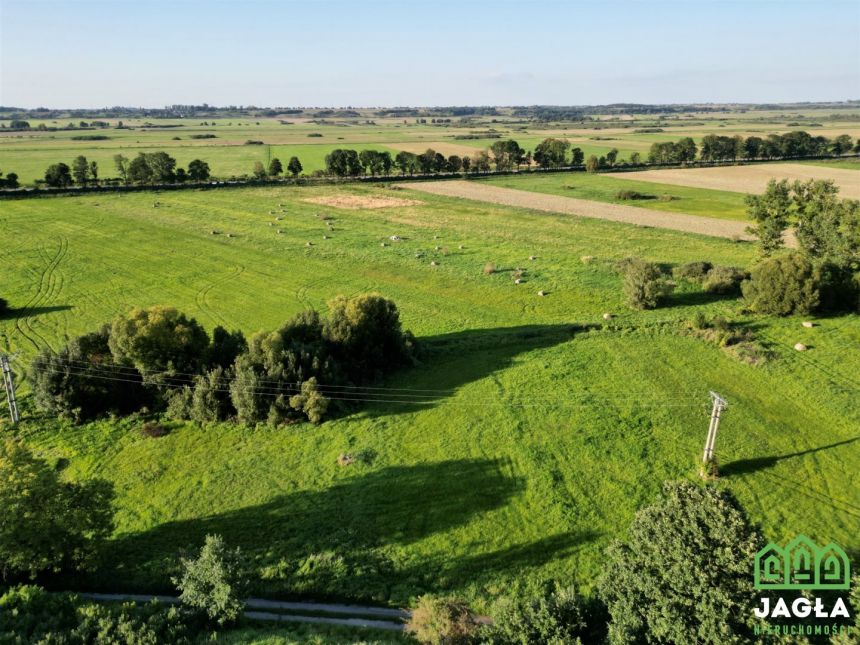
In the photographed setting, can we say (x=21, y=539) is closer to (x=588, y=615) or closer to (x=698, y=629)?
(x=588, y=615)

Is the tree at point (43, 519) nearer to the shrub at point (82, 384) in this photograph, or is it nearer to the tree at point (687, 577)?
the shrub at point (82, 384)

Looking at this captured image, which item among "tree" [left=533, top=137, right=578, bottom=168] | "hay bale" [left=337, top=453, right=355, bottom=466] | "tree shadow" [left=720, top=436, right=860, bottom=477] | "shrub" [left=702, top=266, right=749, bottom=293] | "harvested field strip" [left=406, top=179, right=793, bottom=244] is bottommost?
"hay bale" [left=337, top=453, right=355, bottom=466]

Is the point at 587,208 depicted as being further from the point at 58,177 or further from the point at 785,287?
the point at 58,177

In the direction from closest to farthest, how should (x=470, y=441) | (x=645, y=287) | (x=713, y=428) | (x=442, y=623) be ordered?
(x=442, y=623)
(x=713, y=428)
(x=470, y=441)
(x=645, y=287)

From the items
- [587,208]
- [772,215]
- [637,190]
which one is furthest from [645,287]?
[637,190]

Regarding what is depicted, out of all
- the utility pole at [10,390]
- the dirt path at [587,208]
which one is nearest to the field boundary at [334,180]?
the dirt path at [587,208]

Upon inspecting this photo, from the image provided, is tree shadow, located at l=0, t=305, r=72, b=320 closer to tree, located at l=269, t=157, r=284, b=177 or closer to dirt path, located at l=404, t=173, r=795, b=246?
dirt path, located at l=404, t=173, r=795, b=246

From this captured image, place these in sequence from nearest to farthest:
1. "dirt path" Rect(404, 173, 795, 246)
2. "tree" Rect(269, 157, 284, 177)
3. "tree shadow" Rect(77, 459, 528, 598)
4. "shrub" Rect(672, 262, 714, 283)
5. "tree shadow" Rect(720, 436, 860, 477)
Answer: "tree shadow" Rect(77, 459, 528, 598)
"tree shadow" Rect(720, 436, 860, 477)
"shrub" Rect(672, 262, 714, 283)
"dirt path" Rect(404, 173, 795, 246)
"tree" Rect(269, 157, 284, 177)

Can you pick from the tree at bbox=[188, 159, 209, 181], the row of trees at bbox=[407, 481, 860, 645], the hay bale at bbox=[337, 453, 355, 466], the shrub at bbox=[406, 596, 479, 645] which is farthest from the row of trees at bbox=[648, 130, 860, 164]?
the shrub at bbox=[406, 596, 479, 645]

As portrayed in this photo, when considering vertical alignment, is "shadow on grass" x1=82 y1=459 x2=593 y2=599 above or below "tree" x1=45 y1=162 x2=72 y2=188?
below
